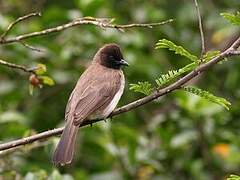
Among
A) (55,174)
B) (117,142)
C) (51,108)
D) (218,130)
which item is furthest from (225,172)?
(55,174)

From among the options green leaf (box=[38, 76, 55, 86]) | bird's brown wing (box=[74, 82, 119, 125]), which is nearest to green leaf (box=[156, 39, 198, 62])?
green leaf (box=[38, 76, 55, 86])

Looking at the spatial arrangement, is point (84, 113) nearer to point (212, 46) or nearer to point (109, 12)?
point (109, 12)

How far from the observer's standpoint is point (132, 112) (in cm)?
692

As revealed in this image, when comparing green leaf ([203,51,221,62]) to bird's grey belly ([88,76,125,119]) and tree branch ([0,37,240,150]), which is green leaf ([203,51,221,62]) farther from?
bird's grey belly ([88,76,125,119])

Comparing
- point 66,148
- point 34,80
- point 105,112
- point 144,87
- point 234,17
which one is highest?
point 234,17

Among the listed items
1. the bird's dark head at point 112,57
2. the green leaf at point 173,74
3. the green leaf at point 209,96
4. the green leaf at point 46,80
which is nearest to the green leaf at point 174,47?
the green leaf at point 173,74

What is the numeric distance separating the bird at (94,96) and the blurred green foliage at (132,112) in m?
0.43

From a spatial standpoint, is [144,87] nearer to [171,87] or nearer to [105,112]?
[171,87]

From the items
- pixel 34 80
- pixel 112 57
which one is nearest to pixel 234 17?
pixel 34 80

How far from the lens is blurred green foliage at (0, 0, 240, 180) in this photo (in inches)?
243

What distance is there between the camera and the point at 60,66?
6980 mm

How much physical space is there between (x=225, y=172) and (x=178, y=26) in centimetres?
191

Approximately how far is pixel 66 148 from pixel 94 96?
2.54 ft

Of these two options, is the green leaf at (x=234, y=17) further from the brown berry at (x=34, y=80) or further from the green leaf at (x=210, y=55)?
the brown berry at (x=34, y=80)
